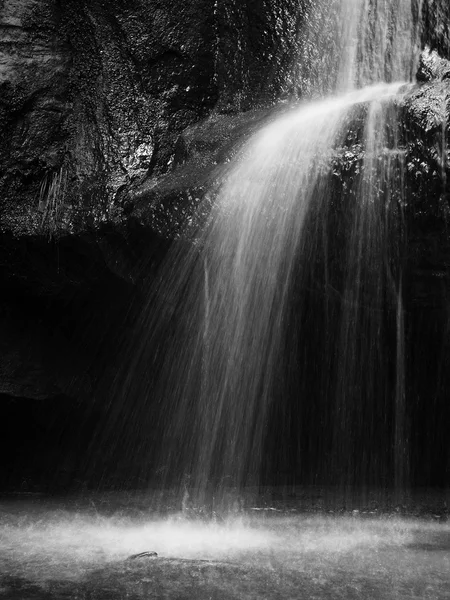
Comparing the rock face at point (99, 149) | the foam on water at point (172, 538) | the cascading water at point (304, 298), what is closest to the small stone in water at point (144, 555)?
the foam on water at point (172, 538)

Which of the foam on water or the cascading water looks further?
the cascading water

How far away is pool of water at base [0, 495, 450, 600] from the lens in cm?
288

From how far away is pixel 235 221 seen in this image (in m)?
3.78

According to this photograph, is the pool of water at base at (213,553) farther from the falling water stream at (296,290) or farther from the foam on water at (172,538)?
the falling water stream at (296,290)

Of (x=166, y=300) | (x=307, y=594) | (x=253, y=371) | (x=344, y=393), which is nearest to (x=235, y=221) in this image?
(x=166, y=300)

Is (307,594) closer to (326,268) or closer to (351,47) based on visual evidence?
(326,268)

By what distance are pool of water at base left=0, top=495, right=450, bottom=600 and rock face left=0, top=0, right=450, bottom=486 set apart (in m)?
0.96

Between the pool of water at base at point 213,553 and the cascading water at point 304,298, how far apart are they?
482 millimetres

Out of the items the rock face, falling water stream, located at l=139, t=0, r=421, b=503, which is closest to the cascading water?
falling water stream, located at l=139, t=0, r=421, b=503

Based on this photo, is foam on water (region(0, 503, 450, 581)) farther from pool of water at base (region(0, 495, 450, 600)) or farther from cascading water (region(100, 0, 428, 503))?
cascading water (region(100, 0, 428, 503))

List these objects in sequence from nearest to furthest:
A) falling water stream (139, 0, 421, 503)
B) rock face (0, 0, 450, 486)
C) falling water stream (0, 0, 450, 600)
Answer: falling water stream (0, 0, 450, 600), falling water stream (139, 0, 421, 503), rock face (0, 0, 450, 486)

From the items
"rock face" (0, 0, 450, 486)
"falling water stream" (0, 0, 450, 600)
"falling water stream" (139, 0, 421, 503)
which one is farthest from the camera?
"rock face" (0, 0, 450, 486)

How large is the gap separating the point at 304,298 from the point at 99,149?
1984mm

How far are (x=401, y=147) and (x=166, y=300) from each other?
1.79 m
